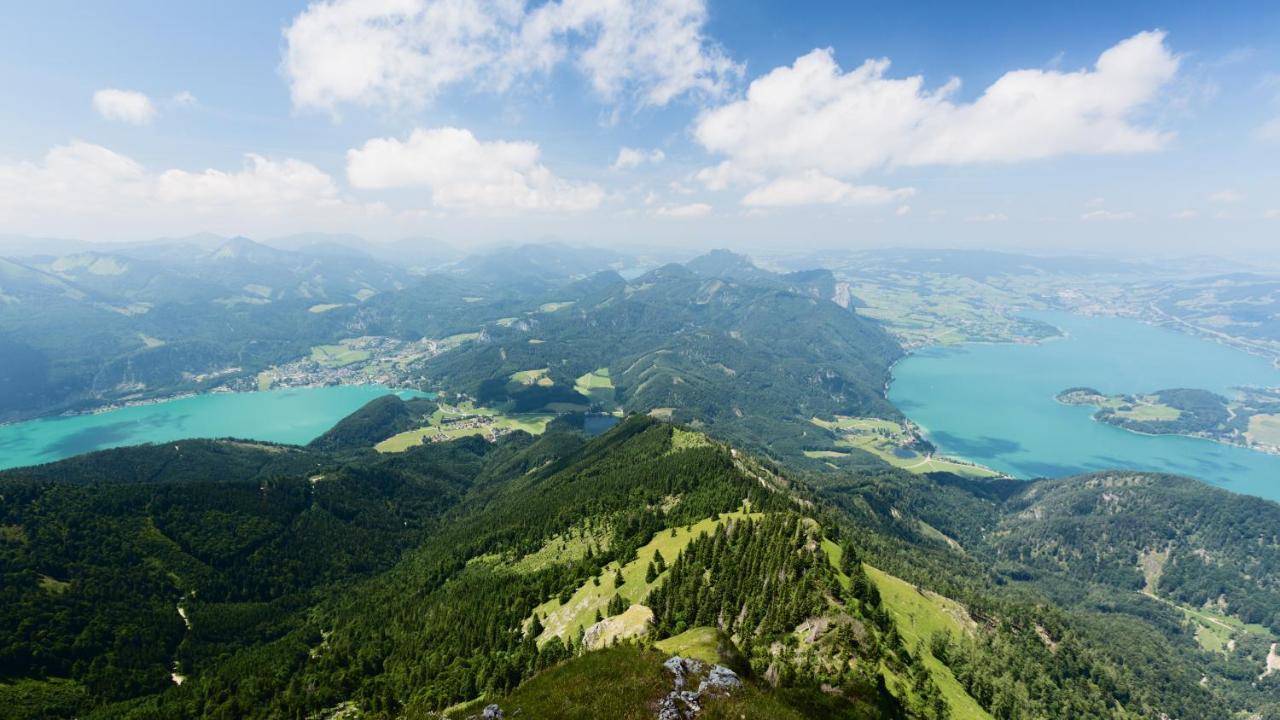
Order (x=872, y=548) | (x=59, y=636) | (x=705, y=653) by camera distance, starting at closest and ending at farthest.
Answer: (x=705, y=653), (x=59, y=636), (x=872, y=548)

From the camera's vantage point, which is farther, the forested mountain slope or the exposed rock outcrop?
the forested mountain slope

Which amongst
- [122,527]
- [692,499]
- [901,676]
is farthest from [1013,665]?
[122,527]

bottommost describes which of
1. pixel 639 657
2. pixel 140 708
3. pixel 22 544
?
pixel 140 708

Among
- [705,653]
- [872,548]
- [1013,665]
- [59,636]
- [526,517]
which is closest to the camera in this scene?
[705,653]

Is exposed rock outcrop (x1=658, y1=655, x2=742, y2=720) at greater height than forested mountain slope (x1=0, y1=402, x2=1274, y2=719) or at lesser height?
greater

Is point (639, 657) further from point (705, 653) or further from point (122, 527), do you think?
point (122, 527)

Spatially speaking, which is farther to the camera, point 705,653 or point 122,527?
point 122,527

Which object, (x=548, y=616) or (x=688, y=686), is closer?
(x=688, y=686)

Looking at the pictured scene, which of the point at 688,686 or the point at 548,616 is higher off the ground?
the point at 688,686

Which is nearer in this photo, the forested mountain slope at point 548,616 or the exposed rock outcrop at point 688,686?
the exposed rock outcrop at point 688,686

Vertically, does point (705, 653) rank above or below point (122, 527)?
above

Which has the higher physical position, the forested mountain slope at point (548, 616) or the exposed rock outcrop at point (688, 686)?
the exposed rock outcrop at point (688, 686)
